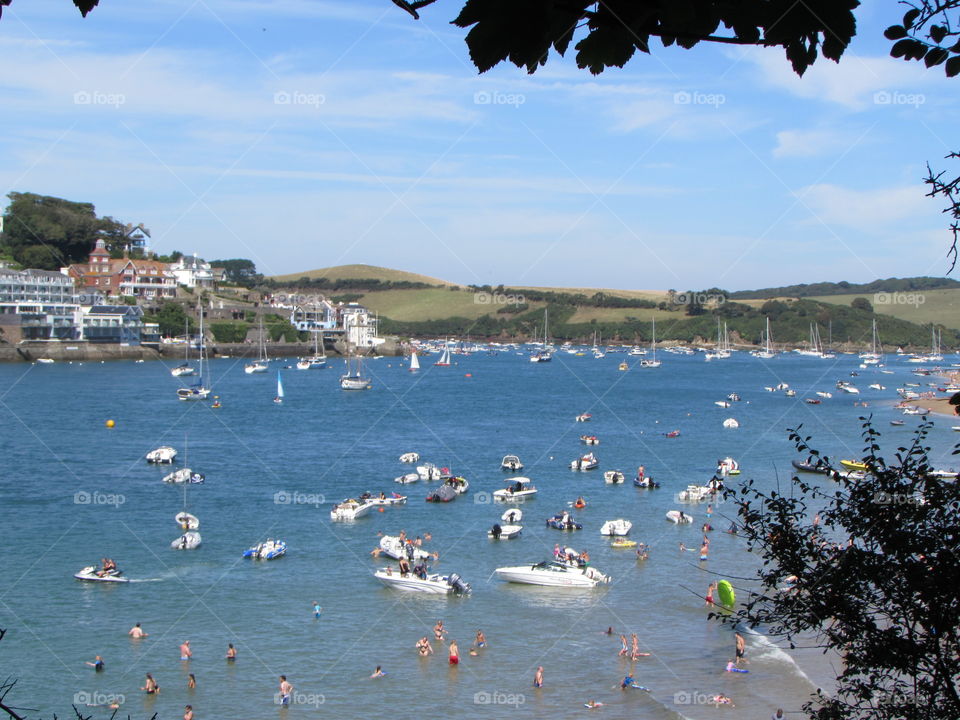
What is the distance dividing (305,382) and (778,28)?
88195 mm

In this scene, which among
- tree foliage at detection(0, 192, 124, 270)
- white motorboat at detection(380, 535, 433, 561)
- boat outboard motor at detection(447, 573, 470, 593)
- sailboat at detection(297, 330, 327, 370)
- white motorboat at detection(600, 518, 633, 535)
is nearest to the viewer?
boat outboard motor at detection(447, 573, 470, 593)

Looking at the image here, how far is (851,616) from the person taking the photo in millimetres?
5730

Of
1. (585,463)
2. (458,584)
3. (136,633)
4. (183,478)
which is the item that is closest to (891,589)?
(136,633)

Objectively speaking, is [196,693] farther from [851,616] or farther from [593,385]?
[593,385]

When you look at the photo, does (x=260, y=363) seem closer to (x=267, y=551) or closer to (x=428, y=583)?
(x=267, y=551)

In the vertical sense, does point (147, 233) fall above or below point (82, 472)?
above

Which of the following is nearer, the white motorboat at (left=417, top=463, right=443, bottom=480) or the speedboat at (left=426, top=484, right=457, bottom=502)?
the speedboat at (left=426, top=484, right=457, bottom=502)

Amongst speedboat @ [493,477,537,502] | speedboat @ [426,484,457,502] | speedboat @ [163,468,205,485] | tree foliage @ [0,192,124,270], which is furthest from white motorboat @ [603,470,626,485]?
tree foliage @ [0,192,124,270]

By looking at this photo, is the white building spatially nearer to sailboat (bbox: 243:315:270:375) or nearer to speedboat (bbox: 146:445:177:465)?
sailboat (bbox: 243:315:270:375)

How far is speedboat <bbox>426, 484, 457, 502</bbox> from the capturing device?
3278cm

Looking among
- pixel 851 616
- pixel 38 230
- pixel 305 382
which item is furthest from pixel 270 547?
pixel 38 230

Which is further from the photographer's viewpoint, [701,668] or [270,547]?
[270,547]

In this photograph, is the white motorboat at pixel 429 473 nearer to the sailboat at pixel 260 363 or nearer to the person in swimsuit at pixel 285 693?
the person in swimsuit at pixel 285 693

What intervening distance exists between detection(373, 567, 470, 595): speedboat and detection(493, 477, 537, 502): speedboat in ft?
33.2
